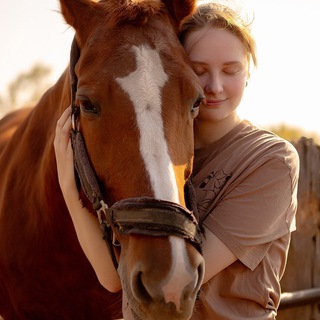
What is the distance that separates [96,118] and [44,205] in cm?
100

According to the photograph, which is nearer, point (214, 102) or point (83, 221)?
point (83, 221)

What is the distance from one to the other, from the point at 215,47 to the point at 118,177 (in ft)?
2.71

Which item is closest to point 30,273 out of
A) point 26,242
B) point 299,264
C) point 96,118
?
point 26,242

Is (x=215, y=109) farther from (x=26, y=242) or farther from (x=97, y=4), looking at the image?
(x=26, y=242)

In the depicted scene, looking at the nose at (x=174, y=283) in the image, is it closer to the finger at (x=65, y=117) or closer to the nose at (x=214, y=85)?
the nose at (x=214, y=85)

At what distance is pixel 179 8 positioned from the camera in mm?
3045

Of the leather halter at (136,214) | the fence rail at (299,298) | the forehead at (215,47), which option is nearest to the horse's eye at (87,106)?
the leather halter at (136,214)

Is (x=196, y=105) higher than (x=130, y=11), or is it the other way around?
(x=130, y=11)

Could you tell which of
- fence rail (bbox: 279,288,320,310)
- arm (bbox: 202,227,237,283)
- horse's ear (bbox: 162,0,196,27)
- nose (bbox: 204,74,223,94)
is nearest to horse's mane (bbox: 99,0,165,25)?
horse's ear (bbox: 162,0,196,27)

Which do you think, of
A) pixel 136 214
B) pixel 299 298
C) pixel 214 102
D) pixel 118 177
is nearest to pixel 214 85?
pixel 214 102

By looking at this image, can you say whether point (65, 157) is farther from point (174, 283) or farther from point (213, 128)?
point (174, 283)

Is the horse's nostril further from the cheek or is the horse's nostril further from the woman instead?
the cheek

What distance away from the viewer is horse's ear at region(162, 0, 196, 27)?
3041mm

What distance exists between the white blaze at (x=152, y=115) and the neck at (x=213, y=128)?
1.67 ft
